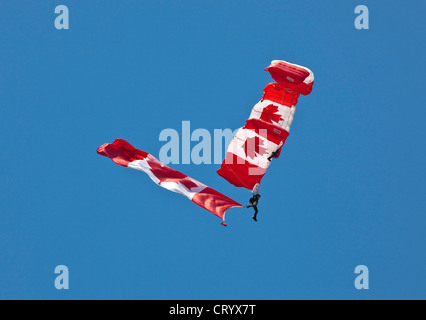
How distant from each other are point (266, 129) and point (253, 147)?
0.87 metres

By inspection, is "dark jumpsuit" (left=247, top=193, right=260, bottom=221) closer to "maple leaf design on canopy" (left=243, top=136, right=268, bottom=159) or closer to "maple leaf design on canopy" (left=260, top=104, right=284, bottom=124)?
"maple leaf design on canopy" (left=243, top=136, right=268, bottom=159)

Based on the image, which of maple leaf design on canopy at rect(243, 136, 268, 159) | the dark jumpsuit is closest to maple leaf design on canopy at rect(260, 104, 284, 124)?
maple leaf design on canopy at rect(243, 136, 268, 159)

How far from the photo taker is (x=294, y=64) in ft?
91.7

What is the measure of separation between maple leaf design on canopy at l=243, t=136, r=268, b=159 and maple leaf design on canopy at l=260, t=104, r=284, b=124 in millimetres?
816

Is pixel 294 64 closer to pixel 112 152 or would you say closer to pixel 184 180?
pixel 184 180

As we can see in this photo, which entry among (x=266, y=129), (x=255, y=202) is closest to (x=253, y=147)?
(x=266, y=129)

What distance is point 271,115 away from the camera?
28.3m

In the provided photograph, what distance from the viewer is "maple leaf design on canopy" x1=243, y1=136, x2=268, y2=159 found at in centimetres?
2866

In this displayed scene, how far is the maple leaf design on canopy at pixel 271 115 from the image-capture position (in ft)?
92.6

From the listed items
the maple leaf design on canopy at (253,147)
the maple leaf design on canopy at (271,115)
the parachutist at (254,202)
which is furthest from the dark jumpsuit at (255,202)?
the maple leaf design on canopy at (271,115)

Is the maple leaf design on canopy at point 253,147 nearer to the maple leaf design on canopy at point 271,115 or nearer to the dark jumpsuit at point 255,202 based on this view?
the maple leaf design on canopy at point 271,115

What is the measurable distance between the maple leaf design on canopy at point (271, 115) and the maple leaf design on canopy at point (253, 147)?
816 mm

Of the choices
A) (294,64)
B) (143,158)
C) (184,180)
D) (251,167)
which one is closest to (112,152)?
(143,158)

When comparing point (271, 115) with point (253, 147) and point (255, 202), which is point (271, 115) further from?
point (255, 202)
